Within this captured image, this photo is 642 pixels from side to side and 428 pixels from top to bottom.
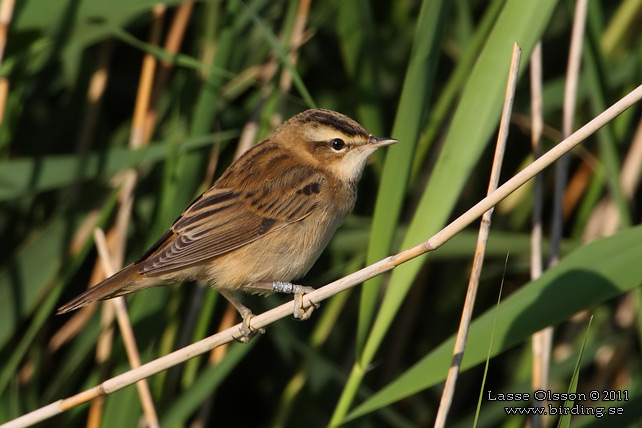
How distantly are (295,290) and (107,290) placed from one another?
670 millimetres

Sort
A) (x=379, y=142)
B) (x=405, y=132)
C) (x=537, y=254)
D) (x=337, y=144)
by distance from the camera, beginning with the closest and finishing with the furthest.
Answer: (x=405, y=132) → (x=379, y=142) → (x=537, y=254) → (x=337, y=144)

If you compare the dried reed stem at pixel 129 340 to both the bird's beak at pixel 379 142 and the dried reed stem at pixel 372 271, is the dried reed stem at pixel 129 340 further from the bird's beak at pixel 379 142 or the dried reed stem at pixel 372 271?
the bird's beak at pixel 379 142

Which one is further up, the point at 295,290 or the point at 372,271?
the point at 295,290

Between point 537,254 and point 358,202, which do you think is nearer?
point 537,254

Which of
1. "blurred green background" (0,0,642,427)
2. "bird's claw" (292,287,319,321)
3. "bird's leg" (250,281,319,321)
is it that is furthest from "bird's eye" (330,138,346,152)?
"bird's claw" (292,287,319,321)

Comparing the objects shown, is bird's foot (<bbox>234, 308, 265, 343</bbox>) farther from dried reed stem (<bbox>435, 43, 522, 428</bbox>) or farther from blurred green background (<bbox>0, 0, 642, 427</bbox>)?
dried reed stem (<bbox>435, 43, 522, 428</bbox>)

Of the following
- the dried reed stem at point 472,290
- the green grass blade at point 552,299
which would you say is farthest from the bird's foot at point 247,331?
the dried reed stem at point 472,290

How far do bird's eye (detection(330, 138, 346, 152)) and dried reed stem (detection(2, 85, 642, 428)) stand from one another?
871 millimetres

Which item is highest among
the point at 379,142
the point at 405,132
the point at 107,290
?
the point at 379,142

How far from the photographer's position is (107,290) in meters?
2.72

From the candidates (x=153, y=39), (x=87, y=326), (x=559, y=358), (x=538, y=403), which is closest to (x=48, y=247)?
(x=87, y=326)

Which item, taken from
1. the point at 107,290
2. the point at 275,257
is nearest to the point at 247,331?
the point at 275,257

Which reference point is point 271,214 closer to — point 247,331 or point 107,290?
point 247,331

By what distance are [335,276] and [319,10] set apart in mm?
1196
